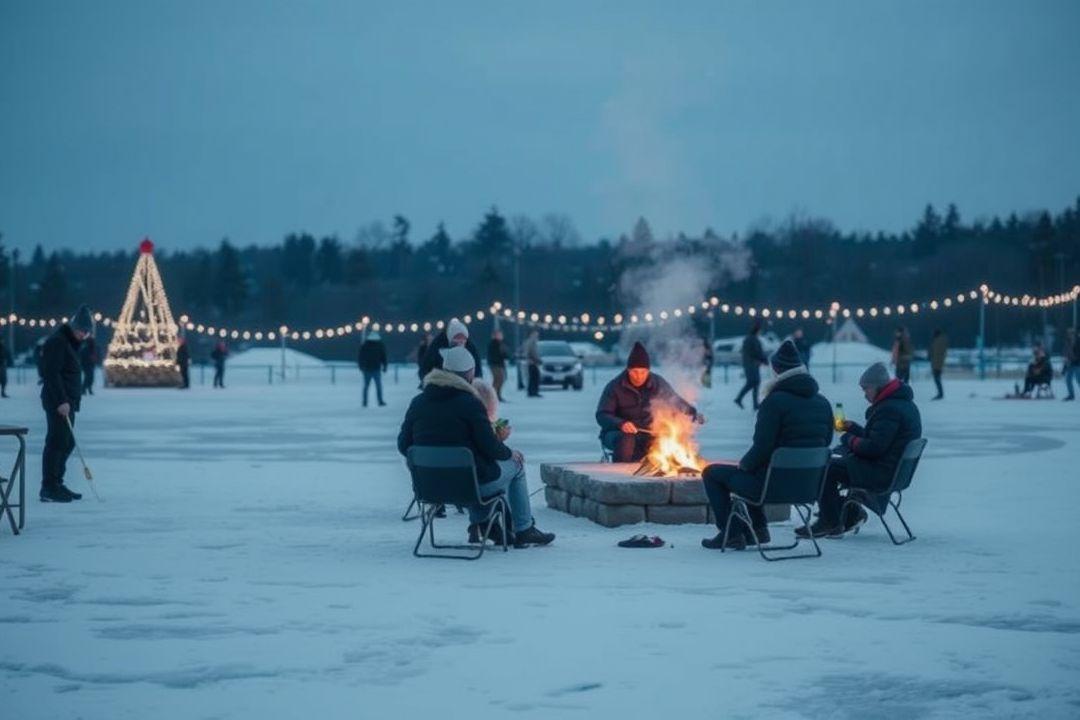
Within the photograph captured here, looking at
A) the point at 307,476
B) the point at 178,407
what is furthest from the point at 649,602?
the point at 178,407

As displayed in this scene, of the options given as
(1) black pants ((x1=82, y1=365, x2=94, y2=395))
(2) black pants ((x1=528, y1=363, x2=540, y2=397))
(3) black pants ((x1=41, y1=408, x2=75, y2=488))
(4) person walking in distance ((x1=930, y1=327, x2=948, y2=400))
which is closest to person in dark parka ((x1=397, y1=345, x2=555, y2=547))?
(3) black pants ((x1=41, y1=408, x2=75, y2=488))

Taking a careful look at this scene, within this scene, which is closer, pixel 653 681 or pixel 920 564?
pixel 653 681

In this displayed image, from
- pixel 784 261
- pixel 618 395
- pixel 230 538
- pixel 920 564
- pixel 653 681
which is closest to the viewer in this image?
pixel 653 681

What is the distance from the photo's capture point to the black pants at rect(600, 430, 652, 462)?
46.3 ft

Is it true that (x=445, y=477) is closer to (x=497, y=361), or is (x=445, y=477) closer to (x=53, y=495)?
(x=53, y=495)

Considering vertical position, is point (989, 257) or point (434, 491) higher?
point (989, 257)

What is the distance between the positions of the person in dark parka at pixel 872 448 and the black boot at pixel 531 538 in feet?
6.12

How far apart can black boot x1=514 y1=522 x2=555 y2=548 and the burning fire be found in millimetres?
1805

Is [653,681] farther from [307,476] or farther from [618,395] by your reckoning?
[307,476]

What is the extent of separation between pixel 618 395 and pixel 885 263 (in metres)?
112

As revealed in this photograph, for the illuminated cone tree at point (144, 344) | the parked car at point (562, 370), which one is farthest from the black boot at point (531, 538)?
the illuminated cone tree at point (144, 344)

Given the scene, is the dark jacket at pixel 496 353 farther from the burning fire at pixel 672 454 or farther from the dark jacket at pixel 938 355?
the burning fire at pixel 672 454

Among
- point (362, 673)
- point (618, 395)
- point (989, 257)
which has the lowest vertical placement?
point (362, 673)

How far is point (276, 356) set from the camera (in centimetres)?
7488
